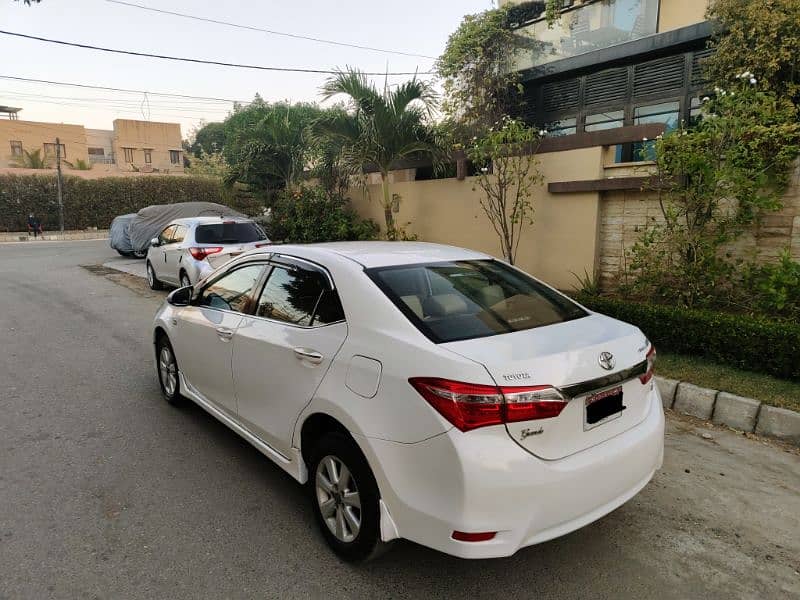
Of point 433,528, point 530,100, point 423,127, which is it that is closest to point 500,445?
point 433,528

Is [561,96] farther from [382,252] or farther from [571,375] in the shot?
[571,375]

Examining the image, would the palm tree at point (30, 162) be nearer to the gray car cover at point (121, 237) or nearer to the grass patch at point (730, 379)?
the gray car cover at point (121, 237)

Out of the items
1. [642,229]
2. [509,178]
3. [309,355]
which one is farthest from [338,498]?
[509,178]

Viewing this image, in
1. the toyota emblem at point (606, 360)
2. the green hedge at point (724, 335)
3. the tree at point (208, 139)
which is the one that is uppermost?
the tree at point (208, 139)

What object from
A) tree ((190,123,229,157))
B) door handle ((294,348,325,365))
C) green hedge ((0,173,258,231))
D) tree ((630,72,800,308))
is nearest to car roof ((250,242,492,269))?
door handle ((294,348,325,365))

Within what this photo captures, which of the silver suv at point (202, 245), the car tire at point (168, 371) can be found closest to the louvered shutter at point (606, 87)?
the silver suv at point (202, 245)

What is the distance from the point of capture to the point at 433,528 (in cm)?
222

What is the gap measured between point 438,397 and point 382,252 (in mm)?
1354

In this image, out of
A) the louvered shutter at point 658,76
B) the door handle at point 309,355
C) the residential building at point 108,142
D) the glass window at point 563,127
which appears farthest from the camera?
the residential building at point 108,142

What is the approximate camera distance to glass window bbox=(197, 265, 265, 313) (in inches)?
143

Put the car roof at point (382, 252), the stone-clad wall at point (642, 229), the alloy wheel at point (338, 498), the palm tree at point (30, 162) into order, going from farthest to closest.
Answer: the palm tree at point (30, 162) < the stone-clad wall at point (642, 229) < the car roof at point (382, 252) < the alloy wheel at point (338, 498)

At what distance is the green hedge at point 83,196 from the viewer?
28.9m

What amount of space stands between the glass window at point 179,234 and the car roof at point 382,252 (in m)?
6.89

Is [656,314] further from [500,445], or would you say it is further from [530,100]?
[530,100]
